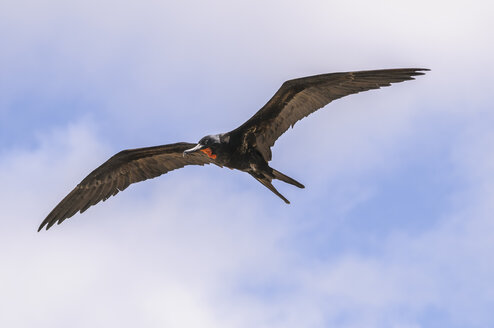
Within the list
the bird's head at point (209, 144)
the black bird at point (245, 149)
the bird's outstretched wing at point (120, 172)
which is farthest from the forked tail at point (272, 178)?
the bird's outstretched wing at point (120, 172)

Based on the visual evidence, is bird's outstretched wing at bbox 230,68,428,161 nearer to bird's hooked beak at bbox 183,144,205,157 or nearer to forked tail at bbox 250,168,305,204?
forked tail at bbox 250,168,305,204

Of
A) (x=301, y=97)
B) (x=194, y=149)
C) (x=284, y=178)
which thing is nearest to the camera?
(x=301, y=97)

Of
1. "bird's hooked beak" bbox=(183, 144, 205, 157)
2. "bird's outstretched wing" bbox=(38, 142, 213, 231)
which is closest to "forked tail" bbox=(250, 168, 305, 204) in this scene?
"bird's hooked beak" bbox=(183, 144, 205, 157)

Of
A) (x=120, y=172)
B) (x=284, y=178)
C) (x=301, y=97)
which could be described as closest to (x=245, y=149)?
(x=284, y=178)

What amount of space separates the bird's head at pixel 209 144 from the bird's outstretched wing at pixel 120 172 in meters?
1.03

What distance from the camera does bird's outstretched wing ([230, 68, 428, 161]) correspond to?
38.7 feet

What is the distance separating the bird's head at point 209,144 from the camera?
1250 centimetres

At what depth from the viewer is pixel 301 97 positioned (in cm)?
1217

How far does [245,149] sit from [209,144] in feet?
1.73

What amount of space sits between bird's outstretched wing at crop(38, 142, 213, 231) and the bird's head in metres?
1.03

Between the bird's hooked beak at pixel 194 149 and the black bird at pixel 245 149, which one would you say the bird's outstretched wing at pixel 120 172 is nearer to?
the black bird at pixel 245 149

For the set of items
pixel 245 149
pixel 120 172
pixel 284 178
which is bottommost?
pixel 284 178

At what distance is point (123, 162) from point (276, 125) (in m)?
2.92

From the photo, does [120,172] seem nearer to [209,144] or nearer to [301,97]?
[209,144]
